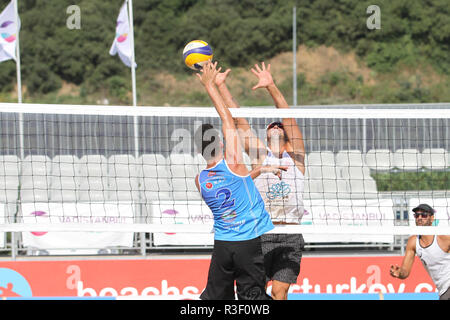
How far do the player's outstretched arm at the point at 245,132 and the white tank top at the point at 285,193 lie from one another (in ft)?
0.83

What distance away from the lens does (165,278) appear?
28.3ft

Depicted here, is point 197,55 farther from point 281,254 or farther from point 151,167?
point 151,167

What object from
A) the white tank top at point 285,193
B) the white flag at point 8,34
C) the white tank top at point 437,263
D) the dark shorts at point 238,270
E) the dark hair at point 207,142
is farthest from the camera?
the white flag at point 8,34

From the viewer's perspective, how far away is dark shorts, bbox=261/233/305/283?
5781 mm

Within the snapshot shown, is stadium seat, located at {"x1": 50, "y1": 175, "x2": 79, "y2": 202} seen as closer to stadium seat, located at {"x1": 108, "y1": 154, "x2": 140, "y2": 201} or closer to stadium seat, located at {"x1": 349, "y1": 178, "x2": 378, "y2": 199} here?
stadium seat, located at {"x1": 108, "y1": 154, "x2": 140, "y2": 201}

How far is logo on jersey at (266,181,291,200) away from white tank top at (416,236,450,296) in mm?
1777

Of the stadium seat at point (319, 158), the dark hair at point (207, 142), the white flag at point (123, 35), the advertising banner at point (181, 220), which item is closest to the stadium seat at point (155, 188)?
the advertising banner at point (181, 220)

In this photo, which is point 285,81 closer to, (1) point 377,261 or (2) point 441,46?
(2) point 441,46

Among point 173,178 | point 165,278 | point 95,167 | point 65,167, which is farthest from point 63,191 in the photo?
point 165,278

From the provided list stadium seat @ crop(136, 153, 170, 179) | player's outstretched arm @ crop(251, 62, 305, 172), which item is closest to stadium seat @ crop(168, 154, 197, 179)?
stadium seat @ crop(136, 153, 170, 179)

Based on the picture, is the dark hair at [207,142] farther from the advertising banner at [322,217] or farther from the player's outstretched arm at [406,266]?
the advertising banner at [322,217]

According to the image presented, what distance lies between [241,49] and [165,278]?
3060cm

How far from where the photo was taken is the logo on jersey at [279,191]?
592cm
